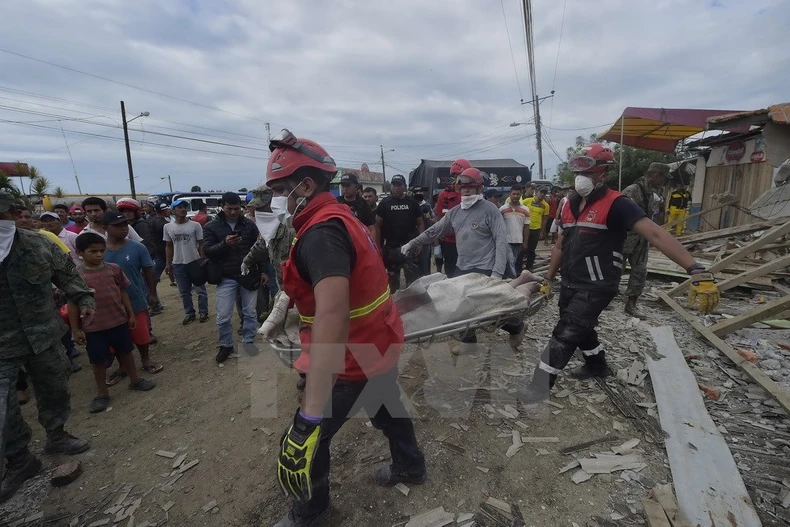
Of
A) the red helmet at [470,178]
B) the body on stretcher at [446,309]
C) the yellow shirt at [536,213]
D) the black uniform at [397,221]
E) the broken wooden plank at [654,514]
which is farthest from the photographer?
the yellow shirt at [536,213]

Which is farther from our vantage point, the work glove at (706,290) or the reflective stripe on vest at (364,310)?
the work glove at (706,290)

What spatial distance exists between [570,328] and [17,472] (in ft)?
14.4

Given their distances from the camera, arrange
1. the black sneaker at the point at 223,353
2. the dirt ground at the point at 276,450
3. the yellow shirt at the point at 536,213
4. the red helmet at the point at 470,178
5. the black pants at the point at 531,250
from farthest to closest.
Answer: the yellow shirt at the point at 536,213 < the black pants at the point at 531,250 < the black sneaker at the point at 223,353 < the red helmet at the point at 470,178 < the dirt ground at the point at 276,450

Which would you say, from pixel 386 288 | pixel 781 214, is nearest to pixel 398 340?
pixel 386 288

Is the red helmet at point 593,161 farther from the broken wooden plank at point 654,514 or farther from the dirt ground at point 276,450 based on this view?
the broken wooden plank at point 654,514

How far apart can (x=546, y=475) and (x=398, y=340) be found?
4.96ft

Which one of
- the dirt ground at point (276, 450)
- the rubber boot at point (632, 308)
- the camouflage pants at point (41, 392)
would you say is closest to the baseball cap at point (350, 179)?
the dirt ground at point (276, 450)

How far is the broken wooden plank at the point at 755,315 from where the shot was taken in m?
3.78

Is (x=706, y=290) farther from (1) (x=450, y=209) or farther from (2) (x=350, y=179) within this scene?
(2) (x=350, y=179)

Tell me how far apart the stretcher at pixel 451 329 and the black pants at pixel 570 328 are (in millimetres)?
338

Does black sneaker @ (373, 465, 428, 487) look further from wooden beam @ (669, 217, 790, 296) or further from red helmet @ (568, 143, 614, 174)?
wooden beam @ (669, 217, 790, 296)

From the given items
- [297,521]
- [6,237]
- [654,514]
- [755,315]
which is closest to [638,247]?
[755,315]

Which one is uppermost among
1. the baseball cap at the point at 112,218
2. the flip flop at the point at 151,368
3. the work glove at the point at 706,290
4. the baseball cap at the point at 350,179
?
the baseball cap at the point at 350,179

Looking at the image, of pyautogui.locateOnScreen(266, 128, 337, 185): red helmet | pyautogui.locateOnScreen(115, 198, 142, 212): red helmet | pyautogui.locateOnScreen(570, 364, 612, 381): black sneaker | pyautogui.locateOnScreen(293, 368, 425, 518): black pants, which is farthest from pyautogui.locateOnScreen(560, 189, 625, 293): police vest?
pyautogui.locateOnScreen(115, 198, 142, 212): red helmet
